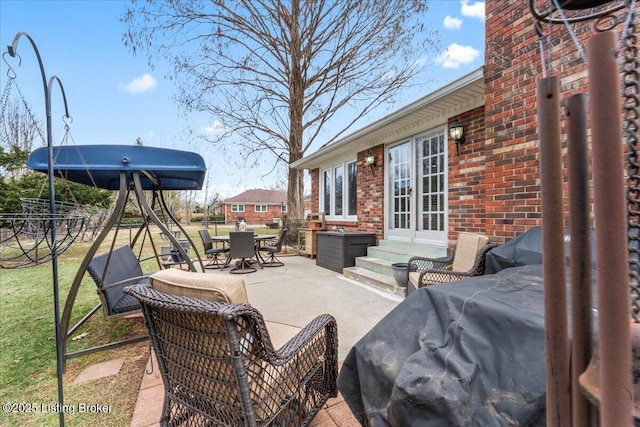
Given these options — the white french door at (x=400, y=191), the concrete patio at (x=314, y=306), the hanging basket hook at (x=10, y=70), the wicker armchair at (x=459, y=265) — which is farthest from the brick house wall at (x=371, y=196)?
the hanging basket hook at (x=10, y=70)

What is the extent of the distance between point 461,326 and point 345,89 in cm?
1130

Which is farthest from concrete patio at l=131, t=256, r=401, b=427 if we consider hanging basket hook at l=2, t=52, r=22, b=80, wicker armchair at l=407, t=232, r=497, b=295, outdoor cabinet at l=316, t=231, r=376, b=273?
hanging basket hook at l=2, t=52, r=22, b=80

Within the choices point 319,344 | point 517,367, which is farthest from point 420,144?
point 517,367

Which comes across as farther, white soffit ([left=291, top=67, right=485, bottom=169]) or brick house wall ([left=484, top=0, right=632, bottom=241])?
white soffit ([left=291, top=67, right=485, bottom=169])

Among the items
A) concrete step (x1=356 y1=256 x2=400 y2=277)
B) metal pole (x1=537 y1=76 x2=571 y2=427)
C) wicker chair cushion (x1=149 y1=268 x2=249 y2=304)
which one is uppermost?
metal pole (x1=537 y1=76 x2=571 y2=427)

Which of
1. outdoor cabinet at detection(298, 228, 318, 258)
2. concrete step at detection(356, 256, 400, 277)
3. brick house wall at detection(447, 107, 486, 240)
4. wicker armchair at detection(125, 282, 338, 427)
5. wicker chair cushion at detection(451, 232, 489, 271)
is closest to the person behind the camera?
wicker armchair at detection(125, 282, 338, 427)

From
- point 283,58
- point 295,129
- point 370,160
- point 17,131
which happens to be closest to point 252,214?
point 17,131

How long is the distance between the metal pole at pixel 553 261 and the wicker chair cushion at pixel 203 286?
1182 millimetres

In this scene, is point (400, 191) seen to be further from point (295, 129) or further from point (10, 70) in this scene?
point (295, 129)

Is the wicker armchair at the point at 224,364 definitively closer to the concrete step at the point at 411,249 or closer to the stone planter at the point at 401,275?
the stone planter at the point at 401,275

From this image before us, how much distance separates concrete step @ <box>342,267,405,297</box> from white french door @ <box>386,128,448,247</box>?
3.15 feet

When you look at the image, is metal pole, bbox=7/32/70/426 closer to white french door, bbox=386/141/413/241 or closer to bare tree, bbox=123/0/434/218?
white french door, bbox=386/141/413/241

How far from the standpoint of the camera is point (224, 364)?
1.33 meters

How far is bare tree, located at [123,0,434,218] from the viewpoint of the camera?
944 centimetres
